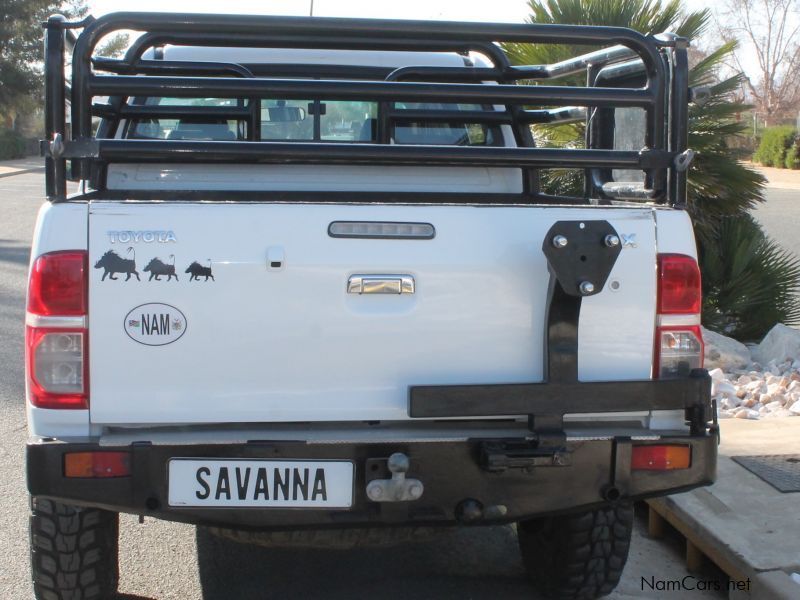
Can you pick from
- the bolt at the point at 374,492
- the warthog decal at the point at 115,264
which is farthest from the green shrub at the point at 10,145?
the bolt at the point at 374,492

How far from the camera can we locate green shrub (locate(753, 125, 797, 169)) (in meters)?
38.6

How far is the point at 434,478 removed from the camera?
3.19 m

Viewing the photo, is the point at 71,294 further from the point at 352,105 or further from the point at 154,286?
the point at 352,105

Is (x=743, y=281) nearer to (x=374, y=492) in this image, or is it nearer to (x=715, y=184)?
(x=715, y=184)

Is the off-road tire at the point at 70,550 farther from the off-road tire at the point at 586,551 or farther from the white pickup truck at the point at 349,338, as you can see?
the off-road tire at the point at 586,551

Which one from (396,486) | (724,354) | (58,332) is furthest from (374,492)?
(724,354)

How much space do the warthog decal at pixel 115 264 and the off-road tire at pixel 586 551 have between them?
5.94 feet

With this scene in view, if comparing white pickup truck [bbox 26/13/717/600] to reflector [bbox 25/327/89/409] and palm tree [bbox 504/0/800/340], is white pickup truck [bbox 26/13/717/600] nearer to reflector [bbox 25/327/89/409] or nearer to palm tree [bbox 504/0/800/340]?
reflector [bbox 25/327/89/409]

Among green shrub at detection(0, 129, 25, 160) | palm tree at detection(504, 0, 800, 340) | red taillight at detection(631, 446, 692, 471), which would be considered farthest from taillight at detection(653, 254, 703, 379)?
green shrub at detection(0, 129, 25, 160)

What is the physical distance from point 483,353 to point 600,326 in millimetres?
386

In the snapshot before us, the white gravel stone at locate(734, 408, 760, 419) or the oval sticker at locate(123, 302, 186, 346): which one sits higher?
the oval sticker at locate(123, 302, 186, 346)

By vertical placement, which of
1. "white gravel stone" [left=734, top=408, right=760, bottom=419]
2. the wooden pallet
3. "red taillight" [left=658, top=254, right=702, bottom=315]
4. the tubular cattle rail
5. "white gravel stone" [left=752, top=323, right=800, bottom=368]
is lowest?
the wooden pallet

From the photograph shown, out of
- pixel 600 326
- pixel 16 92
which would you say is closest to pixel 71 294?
pixel 600 326

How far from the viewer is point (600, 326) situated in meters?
3.27
